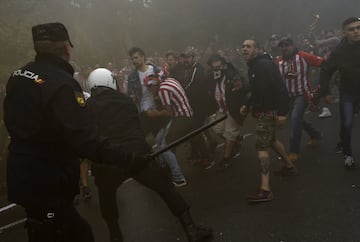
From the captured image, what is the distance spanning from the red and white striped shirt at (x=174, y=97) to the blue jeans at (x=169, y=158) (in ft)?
0.82

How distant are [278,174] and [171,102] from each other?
1681 millimetres

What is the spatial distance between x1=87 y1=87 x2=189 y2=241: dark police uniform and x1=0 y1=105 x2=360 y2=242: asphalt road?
0.59 m

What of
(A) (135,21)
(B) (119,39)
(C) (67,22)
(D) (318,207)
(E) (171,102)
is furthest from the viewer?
(A) (135,21)

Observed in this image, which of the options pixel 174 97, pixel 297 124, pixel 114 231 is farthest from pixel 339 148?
pixel 114 231

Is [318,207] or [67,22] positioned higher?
[67,22]

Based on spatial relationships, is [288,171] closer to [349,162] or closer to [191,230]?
[349,162]

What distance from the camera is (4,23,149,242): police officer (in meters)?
2.58

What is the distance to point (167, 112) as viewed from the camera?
20.1 ft

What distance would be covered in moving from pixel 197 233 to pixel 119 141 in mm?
1025

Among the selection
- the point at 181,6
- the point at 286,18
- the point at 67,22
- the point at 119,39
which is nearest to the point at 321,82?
the point at 67,22

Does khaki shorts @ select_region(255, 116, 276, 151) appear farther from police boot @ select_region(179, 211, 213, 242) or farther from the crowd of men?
police boot @ select_region(179, 211, 213, 242)

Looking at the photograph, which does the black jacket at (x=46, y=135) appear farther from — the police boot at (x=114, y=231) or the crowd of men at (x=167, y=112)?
the police boot at (x=114, y=231)

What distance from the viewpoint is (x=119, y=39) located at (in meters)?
17.7

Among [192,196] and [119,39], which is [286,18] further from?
[192,196]
